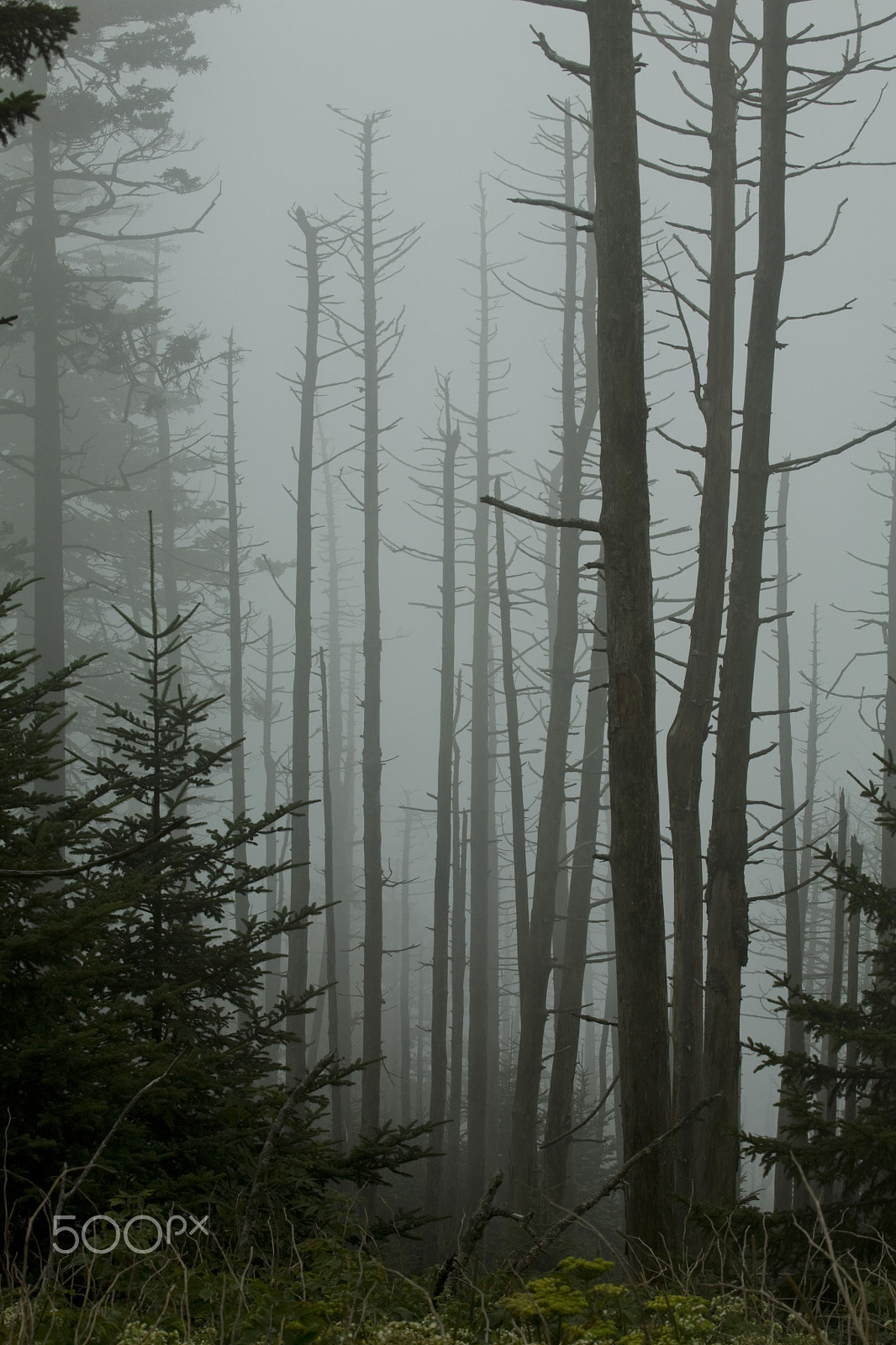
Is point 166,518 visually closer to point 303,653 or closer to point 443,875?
point 303,653

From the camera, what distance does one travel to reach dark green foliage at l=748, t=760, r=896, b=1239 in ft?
13.9

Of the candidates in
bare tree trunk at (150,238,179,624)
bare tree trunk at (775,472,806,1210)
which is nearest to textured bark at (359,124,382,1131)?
bare tree trunk at (775,472,806,1210)

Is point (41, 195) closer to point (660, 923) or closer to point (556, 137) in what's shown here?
point (556, 137)

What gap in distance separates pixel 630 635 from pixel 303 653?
11.6m

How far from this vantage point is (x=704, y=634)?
7219 millimetres

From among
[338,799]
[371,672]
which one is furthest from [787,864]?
[338,799]

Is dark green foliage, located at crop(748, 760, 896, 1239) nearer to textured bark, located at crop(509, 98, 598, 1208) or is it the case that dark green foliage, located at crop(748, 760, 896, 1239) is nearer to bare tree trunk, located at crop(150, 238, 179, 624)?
textured bark, located at crop(509, 98, 598, 1208)

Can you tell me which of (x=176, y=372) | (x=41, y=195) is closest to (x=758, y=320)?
(x=41, y=195)

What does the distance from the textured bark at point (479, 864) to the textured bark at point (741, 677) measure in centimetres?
218

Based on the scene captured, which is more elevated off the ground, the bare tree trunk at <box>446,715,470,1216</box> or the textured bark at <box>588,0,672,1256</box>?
the textured bark at <box>588,0,672,1256</box>

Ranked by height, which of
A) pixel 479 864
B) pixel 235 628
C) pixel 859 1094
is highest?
pixel 235 628

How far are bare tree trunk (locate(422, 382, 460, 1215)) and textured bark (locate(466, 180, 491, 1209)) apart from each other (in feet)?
1.51

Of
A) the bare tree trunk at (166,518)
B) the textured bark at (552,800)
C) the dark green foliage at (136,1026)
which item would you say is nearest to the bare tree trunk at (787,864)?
the textured bark at (552,800)

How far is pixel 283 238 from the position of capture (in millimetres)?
171625
